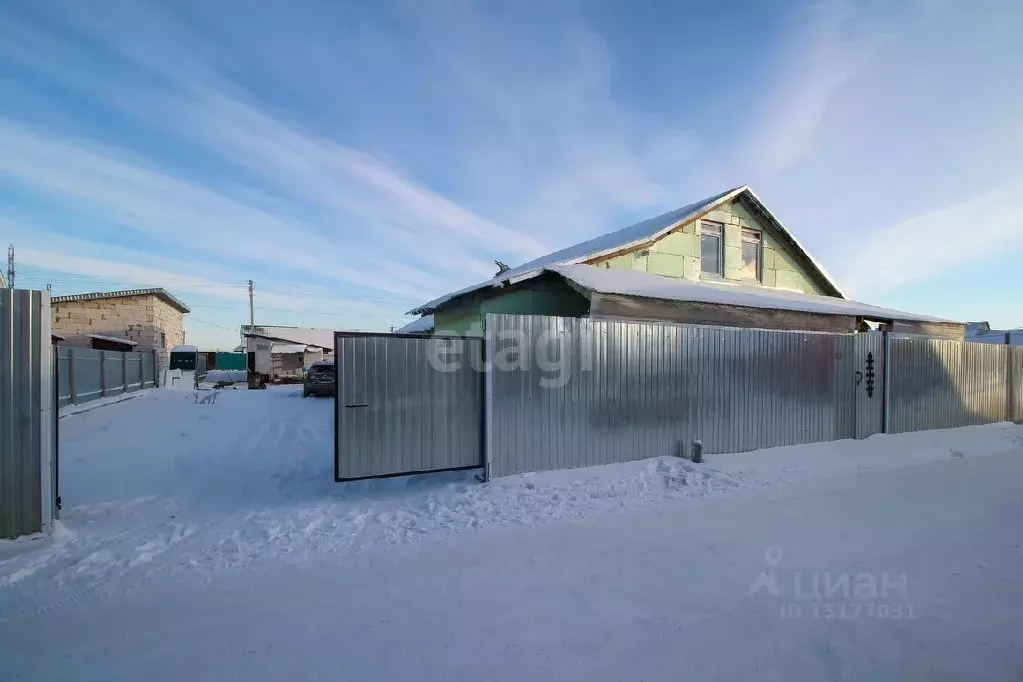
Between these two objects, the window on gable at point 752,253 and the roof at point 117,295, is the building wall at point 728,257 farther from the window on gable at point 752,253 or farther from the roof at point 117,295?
the roof at point 117,295

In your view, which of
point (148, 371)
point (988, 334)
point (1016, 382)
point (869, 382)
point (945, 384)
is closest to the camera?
point (869, 382)

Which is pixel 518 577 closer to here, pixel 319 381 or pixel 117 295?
pixel 319 381

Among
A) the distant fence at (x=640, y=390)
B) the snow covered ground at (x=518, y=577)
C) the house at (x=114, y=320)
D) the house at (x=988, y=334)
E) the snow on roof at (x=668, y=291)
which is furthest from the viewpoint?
the house at (x=988, y=334)

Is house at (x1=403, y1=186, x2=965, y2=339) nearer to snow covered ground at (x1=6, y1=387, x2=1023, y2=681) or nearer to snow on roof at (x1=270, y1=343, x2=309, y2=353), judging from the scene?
snow covered ground at (x1=6, y1=387, x2=1023, y2=681)

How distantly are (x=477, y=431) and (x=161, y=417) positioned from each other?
32.1ft

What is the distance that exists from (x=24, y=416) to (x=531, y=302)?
8.19 metres

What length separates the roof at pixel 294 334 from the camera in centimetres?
3038

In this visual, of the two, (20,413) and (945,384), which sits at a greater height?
(20,413)

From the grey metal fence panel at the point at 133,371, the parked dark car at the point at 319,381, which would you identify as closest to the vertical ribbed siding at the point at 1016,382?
the parked dark car at the point at 319,381

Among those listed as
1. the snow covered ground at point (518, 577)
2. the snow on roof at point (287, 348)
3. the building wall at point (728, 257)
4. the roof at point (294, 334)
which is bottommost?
the snow covered ground at point (518, 577)

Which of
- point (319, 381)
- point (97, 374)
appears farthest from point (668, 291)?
point (97, 374)

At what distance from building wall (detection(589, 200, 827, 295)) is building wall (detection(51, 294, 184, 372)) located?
23.0m

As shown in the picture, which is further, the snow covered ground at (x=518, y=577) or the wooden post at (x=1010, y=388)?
the wooden post at (x=1010, y=388)

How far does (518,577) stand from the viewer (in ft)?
11.2
